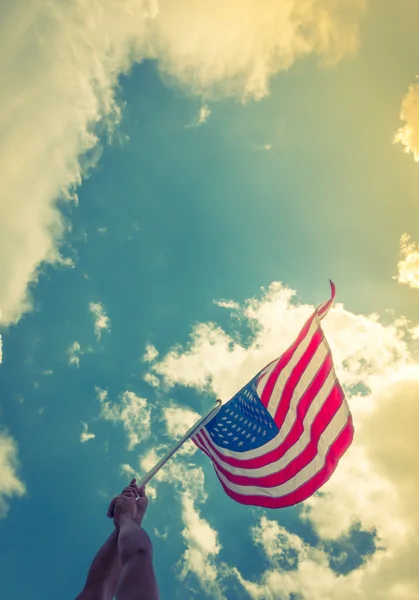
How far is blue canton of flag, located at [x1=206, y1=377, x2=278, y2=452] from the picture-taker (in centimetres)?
1138

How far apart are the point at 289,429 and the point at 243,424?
147cm

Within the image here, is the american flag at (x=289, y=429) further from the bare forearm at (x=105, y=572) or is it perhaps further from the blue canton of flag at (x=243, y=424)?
the bare forearm at (x=105, y=572)

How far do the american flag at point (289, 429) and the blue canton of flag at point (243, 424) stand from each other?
0.03 metres

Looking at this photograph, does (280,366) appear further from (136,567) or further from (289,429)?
(136,567)

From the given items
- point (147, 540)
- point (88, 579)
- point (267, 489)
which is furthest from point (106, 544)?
point (267, 489)

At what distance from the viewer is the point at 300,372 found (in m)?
11.2

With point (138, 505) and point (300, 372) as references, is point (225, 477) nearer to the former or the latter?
point (300, 372)

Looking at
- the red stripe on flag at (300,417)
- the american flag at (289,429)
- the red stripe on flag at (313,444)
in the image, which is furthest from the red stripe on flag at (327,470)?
the red stripe on flag at (300,417)

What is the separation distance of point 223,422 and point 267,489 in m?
2.33

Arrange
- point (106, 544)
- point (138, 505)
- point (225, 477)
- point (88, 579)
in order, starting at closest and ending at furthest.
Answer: point (88, 579)
point (106, 544)
point (138, 505)
point (225, 477)

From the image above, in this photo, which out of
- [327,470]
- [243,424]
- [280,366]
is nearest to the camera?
[327,470]

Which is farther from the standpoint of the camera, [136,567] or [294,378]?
[294,378]

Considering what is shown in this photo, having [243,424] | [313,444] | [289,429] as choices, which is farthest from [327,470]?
[243,424]

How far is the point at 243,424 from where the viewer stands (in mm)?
11812
